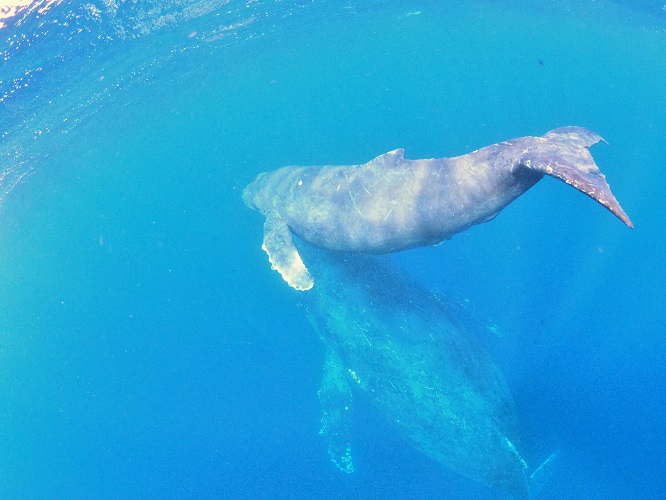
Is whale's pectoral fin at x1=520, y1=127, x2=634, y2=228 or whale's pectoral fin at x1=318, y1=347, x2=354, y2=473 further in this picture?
whale's pectoral fin at x1=318, y1=347, x2=354, y2=473

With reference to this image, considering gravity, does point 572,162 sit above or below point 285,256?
above

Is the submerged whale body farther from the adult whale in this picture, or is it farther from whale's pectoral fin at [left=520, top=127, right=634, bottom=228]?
whale's pectoral fin at [left=520, top=127, right=634, bottom=228]

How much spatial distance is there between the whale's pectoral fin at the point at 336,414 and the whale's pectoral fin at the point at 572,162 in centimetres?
948

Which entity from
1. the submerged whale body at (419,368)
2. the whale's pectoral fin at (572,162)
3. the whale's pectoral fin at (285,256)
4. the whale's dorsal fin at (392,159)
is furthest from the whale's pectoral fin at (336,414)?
the whale's pectoral fin at (572,162)

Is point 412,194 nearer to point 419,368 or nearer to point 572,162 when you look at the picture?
point 572,162

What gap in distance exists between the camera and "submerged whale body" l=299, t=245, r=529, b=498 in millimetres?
10695

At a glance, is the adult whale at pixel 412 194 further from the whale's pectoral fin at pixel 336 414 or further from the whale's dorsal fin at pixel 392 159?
the whale's pectoral fin at pixel 336 414

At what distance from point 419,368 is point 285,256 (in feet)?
15.1

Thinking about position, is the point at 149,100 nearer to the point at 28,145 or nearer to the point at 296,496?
the point at 28,145

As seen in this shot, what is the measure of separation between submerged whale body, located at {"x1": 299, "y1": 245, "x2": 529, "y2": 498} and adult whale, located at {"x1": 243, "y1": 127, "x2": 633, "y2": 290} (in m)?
2.11

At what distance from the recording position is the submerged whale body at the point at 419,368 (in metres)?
10.7

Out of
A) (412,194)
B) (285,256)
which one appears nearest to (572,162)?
(412,194)

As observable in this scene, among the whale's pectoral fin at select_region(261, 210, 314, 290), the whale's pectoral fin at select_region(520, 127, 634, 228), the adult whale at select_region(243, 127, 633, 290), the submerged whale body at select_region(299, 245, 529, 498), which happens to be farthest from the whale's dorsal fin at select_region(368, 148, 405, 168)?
the submerged whale body at select_region(299, 245, 529, 498)

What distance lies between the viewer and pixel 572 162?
21.8ft
